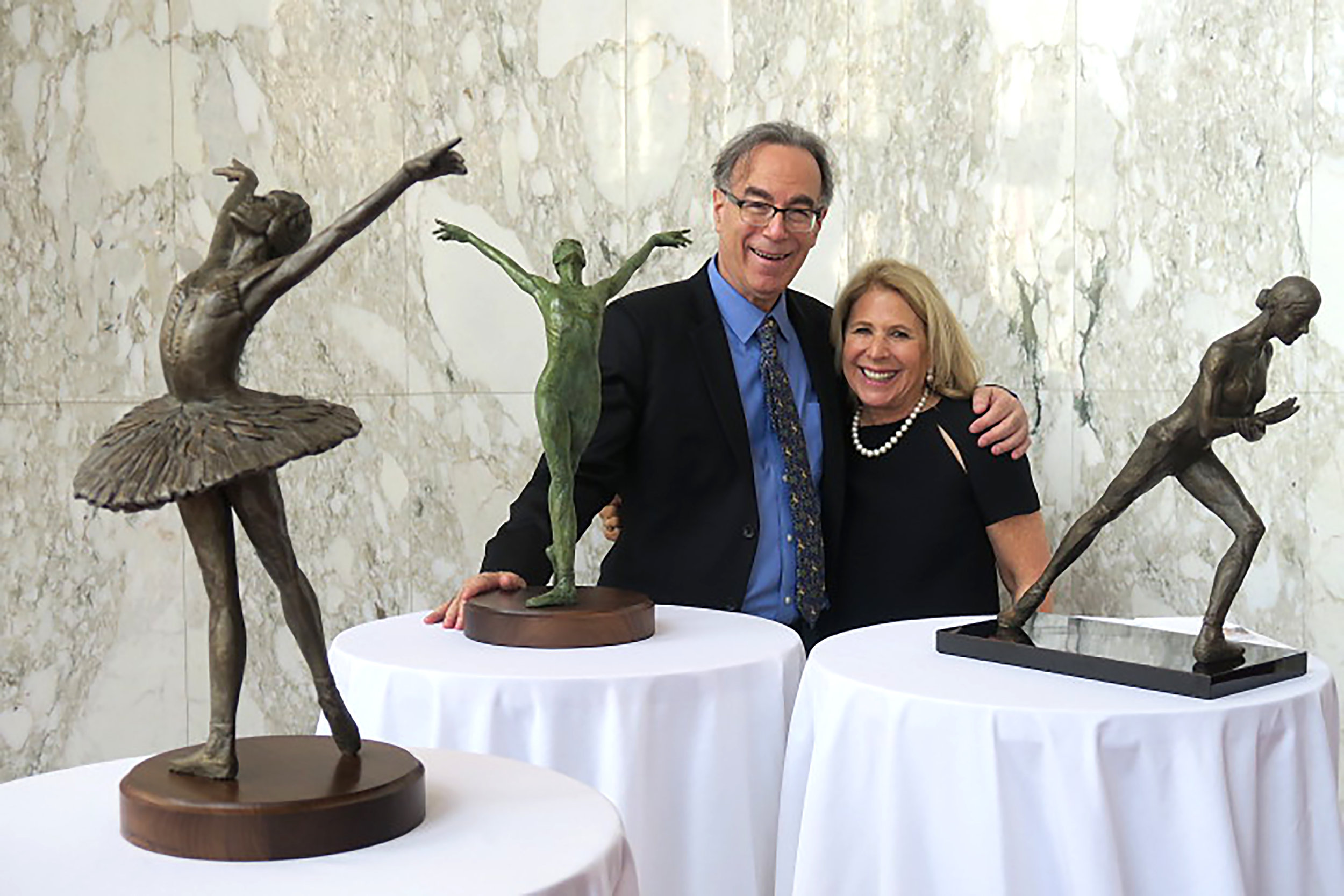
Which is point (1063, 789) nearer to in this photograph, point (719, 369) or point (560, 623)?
point (560, 623)

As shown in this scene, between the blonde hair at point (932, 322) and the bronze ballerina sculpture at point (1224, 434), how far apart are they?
126cm

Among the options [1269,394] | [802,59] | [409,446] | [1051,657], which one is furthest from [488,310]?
[1051,657]

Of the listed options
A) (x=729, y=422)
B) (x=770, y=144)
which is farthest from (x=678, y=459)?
(x=770, y=144)

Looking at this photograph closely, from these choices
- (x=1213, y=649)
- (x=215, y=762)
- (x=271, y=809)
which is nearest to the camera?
(x=271, y=809)

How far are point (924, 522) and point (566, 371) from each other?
140 centimetres

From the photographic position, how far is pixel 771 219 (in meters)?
3.84

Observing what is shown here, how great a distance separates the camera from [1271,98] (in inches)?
147

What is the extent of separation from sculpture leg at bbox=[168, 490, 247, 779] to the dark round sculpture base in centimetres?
107

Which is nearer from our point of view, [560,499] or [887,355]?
[560,499]

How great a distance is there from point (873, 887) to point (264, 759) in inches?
44.8

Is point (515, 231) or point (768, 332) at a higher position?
point (515, 231)

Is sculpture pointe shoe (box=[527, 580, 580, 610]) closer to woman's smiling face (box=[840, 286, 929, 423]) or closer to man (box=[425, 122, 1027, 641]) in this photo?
man (box=[425, 122, 1027, 641])

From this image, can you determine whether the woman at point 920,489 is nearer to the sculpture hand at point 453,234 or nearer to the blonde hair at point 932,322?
the blonde hair at point 932,322

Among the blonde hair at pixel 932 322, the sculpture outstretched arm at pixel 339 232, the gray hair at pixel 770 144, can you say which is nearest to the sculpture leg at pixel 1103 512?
the blonde hair at pixel 932 322
